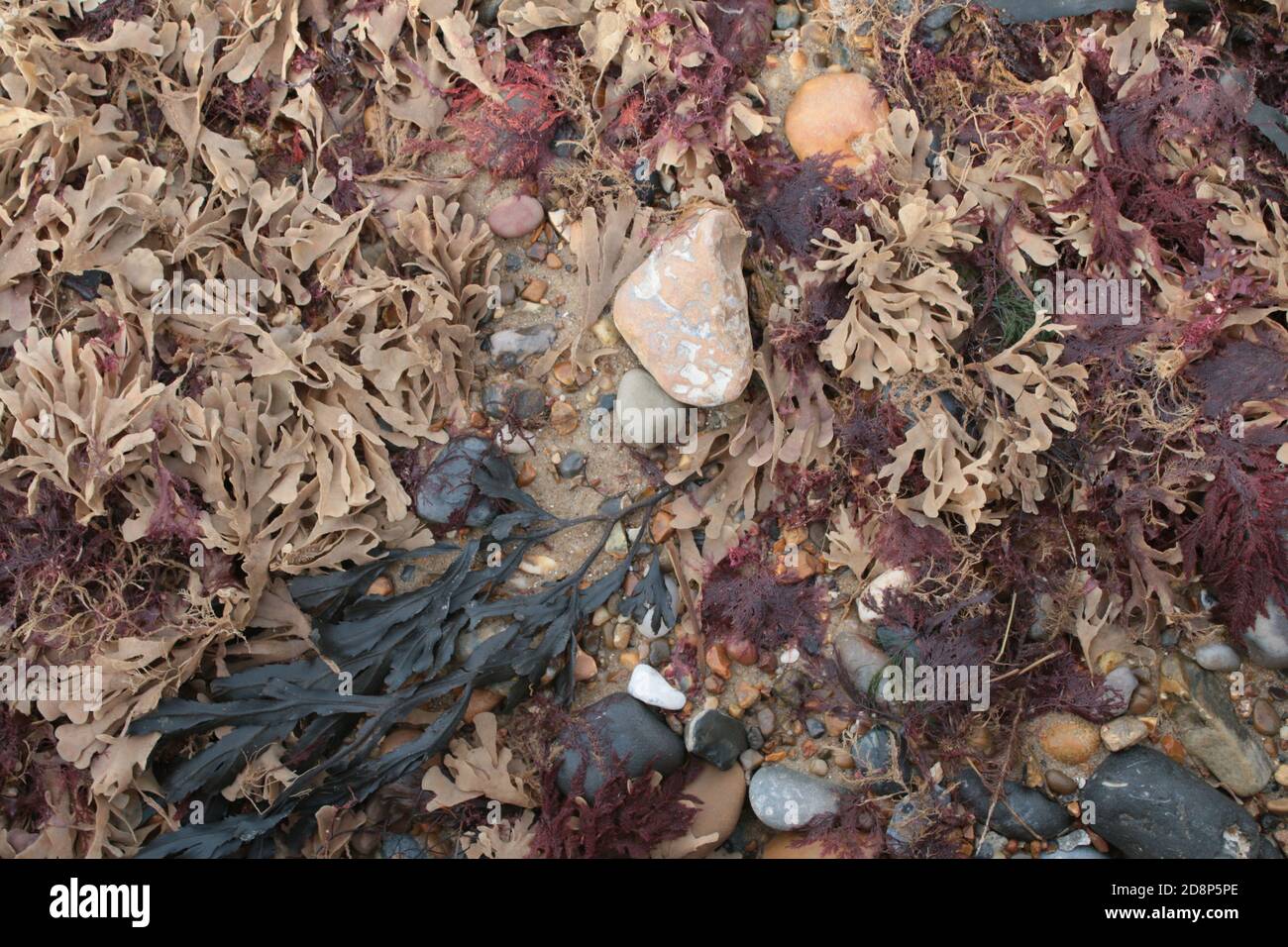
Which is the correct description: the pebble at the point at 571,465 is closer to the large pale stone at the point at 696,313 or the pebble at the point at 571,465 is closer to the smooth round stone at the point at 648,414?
the smooth round stone at the point at 648,414

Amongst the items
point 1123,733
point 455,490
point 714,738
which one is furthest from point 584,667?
point 1123,733

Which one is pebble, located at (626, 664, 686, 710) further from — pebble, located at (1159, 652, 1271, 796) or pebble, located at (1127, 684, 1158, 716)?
pebble, located at (1159, 652, 1271, 796)

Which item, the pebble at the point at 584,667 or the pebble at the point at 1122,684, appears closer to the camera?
the pebble at the point at 1122,684

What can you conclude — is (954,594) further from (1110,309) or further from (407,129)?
(407,129)

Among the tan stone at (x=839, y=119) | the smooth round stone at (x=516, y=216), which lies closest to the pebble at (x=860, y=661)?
the tan stone at (x=839, y=119)

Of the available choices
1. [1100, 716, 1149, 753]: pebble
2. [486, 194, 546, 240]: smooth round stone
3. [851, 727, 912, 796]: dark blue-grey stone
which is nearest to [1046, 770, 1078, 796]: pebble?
[1100, 716, 1149, 753]: pebble

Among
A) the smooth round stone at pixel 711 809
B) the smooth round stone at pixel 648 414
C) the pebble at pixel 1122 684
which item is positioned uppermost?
the smooth round stone at pixel 648 414

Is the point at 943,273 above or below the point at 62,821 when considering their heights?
above

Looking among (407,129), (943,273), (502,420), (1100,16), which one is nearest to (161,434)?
(502,420)
